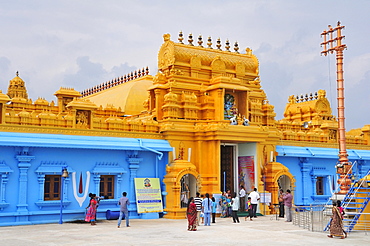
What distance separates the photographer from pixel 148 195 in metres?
21.9

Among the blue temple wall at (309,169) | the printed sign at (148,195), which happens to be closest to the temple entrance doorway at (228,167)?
the blue temple wall at (309,169)

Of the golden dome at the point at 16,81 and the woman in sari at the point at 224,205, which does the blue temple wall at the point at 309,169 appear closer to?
the woman in sari at the point at 224,205

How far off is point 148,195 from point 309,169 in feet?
33.1

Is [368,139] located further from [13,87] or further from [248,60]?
[13,87]

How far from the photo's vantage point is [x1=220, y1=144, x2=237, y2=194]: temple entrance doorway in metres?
24.6

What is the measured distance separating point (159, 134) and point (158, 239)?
8.98 meters

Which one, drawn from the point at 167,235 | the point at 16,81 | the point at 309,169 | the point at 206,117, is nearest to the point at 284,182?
the point at 309,169

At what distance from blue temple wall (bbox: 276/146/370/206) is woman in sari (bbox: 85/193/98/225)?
1094 cm

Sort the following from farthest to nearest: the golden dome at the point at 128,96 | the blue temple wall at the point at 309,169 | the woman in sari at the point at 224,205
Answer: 1. the golden dome at the point at 128,96
2. the blue temple wall at the point at 309,169
3. the woman in sari at the point at 224,205

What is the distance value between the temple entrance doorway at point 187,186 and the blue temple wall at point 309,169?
5.46 meters

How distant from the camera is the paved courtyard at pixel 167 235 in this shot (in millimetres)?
13883

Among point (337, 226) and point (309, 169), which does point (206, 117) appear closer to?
point (309, 169)

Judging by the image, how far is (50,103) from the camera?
2739 cm

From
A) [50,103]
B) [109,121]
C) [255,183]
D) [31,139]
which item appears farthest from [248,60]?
[31,139]
